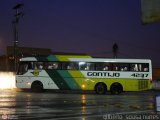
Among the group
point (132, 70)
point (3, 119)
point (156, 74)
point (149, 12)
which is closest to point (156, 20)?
point (149, 12)

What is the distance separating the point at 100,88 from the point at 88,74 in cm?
161

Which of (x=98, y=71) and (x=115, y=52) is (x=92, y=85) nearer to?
(x=98, y=71)

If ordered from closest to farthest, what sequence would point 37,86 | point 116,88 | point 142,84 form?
point 142,84 < point 116,88 < point 37,86

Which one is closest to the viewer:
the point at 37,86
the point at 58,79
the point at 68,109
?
the point at 68,109

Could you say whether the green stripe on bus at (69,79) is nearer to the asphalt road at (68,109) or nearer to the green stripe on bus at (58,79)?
the green stripe on bus at (58,79)

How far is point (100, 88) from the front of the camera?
1371 inches

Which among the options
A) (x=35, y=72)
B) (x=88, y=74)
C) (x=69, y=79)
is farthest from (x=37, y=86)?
(x=88, y=74)

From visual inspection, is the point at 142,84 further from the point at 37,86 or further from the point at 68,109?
the point at 68,109

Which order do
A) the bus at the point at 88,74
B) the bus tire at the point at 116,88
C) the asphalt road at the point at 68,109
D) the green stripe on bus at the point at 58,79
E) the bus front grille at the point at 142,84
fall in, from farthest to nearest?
the bus tire at the point at 116,88, the green stripe on bus at the point at 58,79, the bus at the point at 88,74, the bus front grille at the point at 142,84, the asphalt road at the point at 68,109

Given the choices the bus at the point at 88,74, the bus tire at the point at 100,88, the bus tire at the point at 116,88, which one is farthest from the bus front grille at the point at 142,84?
the bus tire at the point at 100,88

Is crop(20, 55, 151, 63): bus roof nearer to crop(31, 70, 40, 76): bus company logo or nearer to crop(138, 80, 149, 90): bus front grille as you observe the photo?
crop(31, 70, 40, 76): bus company logo

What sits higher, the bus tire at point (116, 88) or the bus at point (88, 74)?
the bus at point (88, 74)

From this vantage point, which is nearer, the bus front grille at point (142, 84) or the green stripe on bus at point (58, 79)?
the bus front grille at point (142, 84)

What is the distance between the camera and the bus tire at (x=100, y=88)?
34.7 meters
